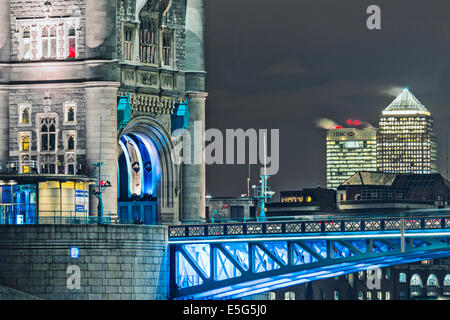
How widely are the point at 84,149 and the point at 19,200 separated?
9.30m

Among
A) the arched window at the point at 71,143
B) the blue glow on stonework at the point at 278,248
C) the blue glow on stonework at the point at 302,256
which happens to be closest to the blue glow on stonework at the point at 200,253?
the blue glow on stonework at the point at 278,248

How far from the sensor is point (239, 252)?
15000cm

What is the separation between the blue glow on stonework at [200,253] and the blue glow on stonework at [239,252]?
2046 mm

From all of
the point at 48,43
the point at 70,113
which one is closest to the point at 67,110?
the point at 70,113

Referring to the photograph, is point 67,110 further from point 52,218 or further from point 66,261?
point 66,261

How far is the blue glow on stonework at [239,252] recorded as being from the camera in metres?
149

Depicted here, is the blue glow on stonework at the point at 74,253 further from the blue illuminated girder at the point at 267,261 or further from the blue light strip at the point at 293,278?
the blue light strip at the point at 293,278

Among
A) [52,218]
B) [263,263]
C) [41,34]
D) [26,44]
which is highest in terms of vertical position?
[41,34]

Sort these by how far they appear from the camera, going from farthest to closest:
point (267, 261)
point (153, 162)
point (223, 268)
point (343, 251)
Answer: point (153, 162)
point (223, 268)
point (267, 261)
point (343, 251)

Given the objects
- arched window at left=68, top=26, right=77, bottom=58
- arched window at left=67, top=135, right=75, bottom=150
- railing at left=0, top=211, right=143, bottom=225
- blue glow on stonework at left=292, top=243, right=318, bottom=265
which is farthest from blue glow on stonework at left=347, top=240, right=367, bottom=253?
arched window at left=68, top=26, right=77, bottom=58

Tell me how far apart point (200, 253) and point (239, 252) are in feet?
11.6

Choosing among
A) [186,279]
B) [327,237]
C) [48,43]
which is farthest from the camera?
[48,43]

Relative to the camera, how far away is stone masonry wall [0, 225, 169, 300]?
14300 cm
